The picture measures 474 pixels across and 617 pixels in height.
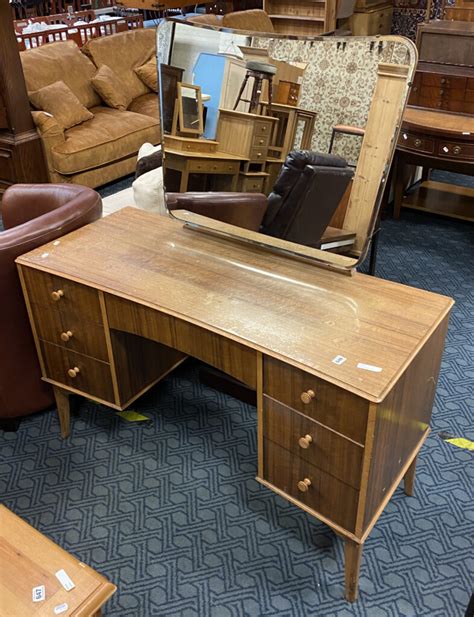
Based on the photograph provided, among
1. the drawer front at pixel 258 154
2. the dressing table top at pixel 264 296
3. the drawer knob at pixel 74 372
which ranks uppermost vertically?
the drawer front at pixel 258 154

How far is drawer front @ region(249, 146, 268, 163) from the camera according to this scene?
1.65 meters

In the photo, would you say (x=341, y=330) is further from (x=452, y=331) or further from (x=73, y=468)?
(x=452, y=331)

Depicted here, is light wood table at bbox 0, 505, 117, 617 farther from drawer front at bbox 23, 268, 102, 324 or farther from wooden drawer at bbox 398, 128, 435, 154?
wooden drawer at bbox 398, 128, 435, 154

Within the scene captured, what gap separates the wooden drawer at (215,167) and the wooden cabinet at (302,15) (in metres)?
4.52

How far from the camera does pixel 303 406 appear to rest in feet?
4.46

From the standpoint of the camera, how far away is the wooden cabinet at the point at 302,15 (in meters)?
5.68

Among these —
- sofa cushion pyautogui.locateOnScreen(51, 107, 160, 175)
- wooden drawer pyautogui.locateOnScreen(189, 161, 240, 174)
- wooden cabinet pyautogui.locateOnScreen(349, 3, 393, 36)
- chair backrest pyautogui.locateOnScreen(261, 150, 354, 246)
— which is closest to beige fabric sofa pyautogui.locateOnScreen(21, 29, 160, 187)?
sofa cushion pyautogui.locateOnScreen(51, 107, 160, 175)

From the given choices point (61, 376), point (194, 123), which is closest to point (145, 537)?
point (61, 376)

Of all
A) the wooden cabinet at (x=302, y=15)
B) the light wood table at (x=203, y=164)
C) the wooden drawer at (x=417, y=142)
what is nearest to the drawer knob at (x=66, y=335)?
the light wood table at (x=203, y=164)

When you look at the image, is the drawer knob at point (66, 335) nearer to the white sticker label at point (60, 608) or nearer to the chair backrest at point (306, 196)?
the chair backrest at point (306, 196)

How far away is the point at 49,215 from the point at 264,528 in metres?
1.19

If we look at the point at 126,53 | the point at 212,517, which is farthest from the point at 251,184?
the point at 126,53

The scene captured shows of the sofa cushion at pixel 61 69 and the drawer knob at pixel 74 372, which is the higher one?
the sofa cushion at pixel 61 69

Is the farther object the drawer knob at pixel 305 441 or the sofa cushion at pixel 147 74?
the sofa cushion at pixel 147 74
